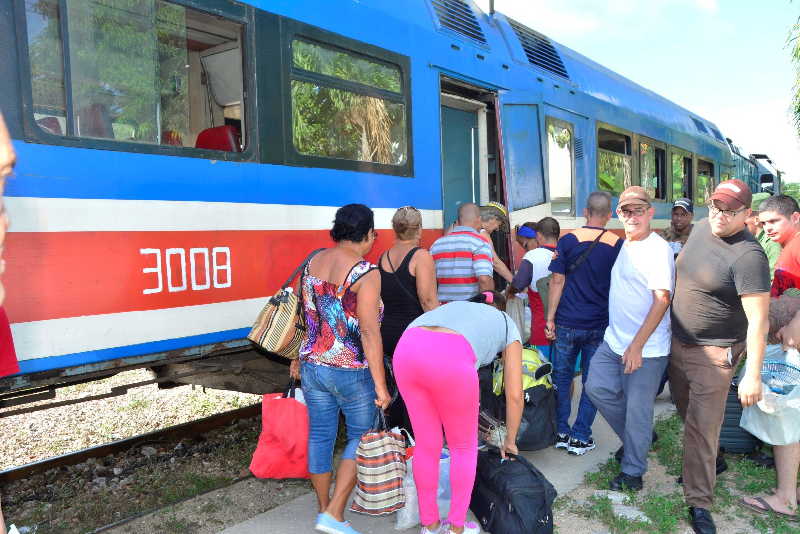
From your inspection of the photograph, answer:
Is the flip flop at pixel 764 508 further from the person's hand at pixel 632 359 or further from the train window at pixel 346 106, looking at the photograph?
the train window at pixel 346 106

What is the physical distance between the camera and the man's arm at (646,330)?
357 centimetres

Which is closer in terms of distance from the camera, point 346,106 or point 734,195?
point 734,195

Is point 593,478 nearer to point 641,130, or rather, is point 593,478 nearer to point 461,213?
point 461,213

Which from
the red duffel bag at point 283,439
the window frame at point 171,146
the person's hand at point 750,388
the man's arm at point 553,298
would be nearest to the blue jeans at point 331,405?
the red duffel bag at point 283,439

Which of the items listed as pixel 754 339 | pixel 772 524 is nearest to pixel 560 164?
pixel 754 339

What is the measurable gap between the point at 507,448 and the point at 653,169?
702 centimetres

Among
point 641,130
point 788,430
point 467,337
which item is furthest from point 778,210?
point 641,130

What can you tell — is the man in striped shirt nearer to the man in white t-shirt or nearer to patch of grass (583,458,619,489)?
the man in white t-shirt

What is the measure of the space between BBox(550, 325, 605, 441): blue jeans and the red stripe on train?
1.87 meters

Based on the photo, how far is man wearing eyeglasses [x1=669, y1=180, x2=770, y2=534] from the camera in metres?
3.17

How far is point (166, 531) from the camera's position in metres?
3.62

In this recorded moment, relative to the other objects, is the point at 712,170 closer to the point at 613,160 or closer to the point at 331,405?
the point at 613,160

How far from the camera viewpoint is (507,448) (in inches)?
131

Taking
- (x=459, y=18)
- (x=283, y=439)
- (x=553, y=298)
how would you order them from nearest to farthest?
(x=283, y=439) → (x=553, y=298) → (x=459, y=18)
